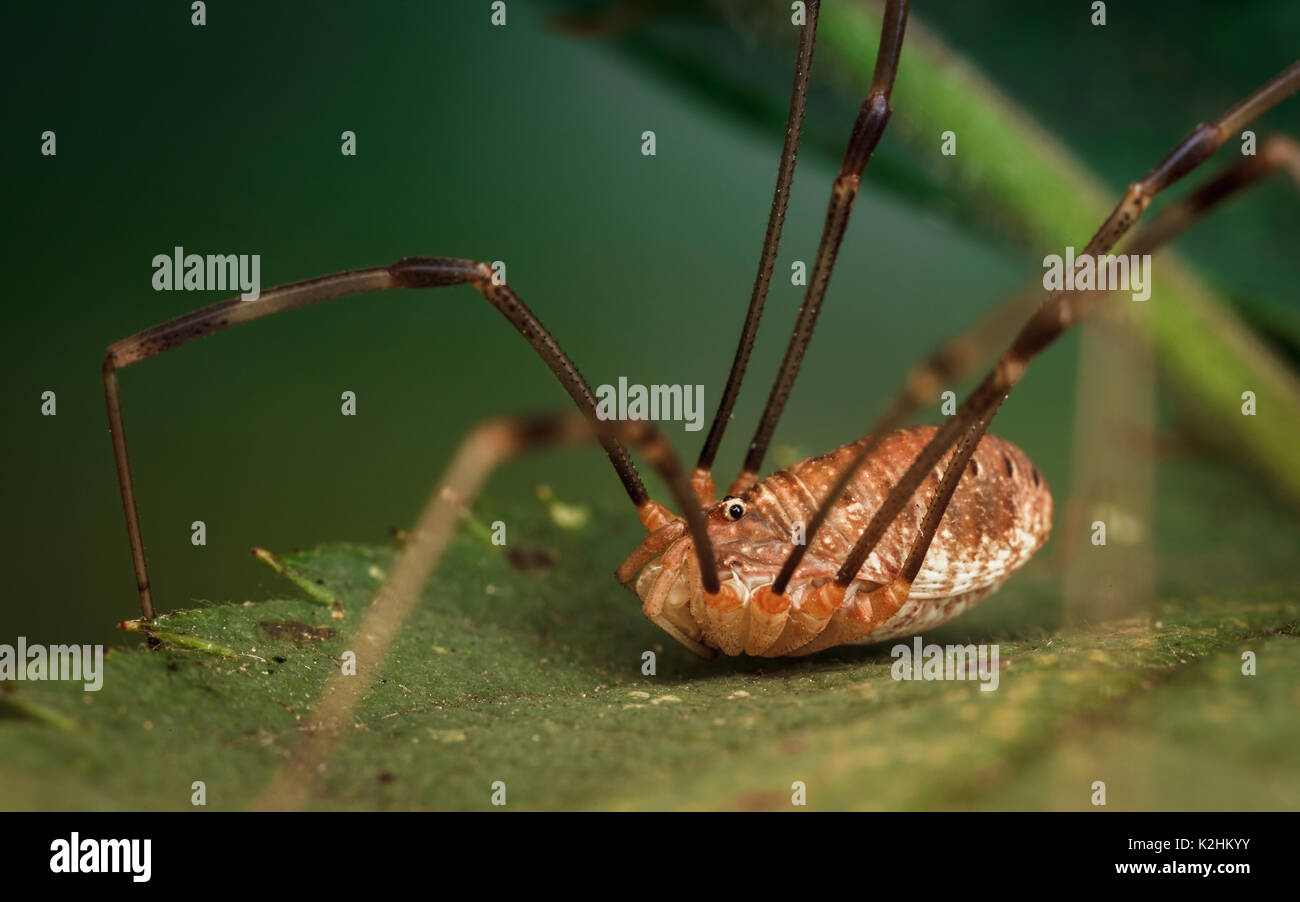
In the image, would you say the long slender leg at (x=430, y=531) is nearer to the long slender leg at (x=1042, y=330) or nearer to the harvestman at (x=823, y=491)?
the harvestman at (x=823, y=491)

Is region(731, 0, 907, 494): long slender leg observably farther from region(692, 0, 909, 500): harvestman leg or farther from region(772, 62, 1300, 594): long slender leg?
region(772, 62, 1300, 594): long slender leg

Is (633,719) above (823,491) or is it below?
below

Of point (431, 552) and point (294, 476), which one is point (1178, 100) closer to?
point (431, 552)

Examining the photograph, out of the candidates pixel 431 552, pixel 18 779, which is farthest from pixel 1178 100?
pixel 18 779

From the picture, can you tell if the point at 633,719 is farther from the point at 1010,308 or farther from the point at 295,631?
the point at 1010,308

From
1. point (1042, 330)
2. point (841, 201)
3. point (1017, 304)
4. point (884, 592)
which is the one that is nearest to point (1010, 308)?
point (1017, 304)

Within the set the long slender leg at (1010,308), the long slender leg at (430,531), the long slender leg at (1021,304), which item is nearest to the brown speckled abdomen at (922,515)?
the long slender leg at (1010,308)
